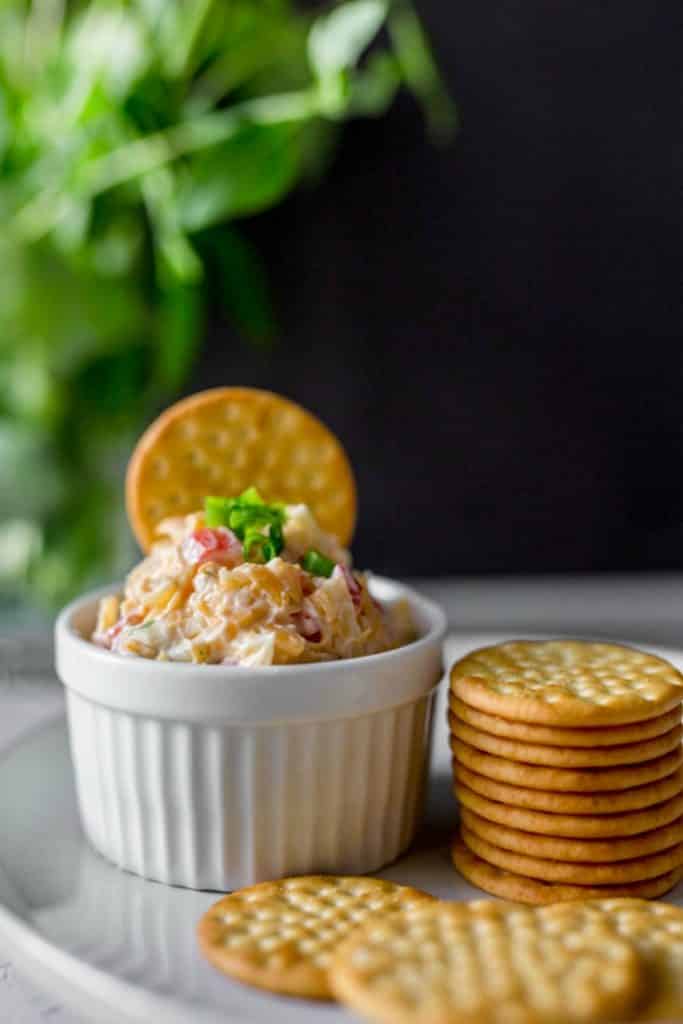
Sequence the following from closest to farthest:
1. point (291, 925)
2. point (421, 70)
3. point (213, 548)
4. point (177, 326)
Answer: point (291, 925) < point (213, 548) < point (177, 326) < point (421, 70)

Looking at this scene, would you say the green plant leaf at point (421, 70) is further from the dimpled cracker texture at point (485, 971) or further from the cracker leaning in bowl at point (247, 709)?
the dimpled cracker texture at point (485, 971)

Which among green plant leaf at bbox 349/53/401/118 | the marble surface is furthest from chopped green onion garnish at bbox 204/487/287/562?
green plant leaf at bbox 349/53/401/118

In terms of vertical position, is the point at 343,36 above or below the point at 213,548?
above

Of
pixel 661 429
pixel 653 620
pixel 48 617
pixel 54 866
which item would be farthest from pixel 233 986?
pixel 661 429

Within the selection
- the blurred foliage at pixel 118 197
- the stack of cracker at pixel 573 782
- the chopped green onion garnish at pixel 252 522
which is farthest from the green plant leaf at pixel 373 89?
the stack of cracker at pixel 573 782

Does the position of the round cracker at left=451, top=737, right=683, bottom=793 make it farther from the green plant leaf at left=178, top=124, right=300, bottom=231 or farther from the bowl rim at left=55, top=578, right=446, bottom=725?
Result: the green plant leaf at left=178, top=124, right=300, bottom=231

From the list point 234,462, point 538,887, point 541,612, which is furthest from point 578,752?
point 541,612

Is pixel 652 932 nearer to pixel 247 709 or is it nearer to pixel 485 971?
pixel 485 971
